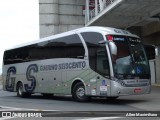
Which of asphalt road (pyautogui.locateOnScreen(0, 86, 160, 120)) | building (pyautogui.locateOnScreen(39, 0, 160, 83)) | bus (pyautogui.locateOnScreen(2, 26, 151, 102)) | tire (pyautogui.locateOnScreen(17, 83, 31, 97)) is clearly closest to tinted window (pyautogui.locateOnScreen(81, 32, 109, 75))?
bus (pyautogui.locateOnScreen(2, 26, 151, 102))

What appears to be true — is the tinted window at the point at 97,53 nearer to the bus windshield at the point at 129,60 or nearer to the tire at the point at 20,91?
the bus windshield at the point at 129,60

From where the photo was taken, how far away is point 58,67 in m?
19.9

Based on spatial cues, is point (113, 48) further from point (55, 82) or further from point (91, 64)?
point (55, 82)

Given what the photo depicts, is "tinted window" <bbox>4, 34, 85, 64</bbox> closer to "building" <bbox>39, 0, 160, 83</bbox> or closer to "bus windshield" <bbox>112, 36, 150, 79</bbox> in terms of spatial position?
"bus windshield" <bbox>112, 36, 150, 79</bbox>

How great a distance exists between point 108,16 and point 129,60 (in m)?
12.6

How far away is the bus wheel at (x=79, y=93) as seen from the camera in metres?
18.0

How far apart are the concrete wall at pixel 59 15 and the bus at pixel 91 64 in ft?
65.9

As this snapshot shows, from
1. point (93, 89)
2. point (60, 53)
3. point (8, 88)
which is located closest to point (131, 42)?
point (93, 89)

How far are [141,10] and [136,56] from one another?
1016 cm

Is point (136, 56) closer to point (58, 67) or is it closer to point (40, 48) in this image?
point (58, 67)

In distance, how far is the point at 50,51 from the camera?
20594mm

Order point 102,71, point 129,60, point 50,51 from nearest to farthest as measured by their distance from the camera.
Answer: point 129,60 < point 102,71 < point 50,51

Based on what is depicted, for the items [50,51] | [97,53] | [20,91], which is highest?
[50,51]

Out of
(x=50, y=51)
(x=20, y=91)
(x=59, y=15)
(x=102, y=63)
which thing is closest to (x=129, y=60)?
(x=102, y=63)
